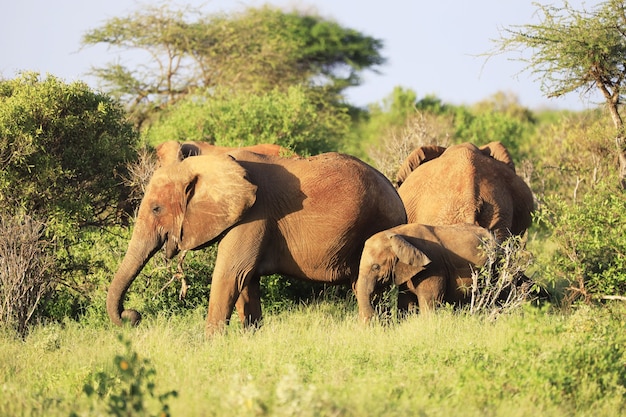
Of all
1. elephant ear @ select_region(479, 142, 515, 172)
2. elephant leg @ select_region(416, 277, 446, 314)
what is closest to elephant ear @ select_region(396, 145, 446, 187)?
elephant ear @ select_region(479, 142, 515, 172)

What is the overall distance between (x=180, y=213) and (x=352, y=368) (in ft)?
10.00

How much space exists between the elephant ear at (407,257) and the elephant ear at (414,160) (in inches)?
156

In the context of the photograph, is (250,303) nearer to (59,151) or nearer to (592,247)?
(59,151)

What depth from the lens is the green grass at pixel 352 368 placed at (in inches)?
257

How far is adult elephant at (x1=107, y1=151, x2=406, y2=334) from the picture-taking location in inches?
395

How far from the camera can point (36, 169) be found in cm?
1179

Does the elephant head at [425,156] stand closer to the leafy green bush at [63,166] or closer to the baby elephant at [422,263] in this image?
the baby elephant at [422,263]

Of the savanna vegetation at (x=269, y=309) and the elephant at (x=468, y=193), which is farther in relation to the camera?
the elephant at (x=468, y=193)

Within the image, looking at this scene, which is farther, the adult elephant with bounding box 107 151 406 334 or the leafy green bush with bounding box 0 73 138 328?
the leafy green bush with bounding box 0 73 138 328

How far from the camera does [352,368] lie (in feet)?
25.9

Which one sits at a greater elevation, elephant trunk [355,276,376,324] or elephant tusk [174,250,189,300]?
elephant trunk [355,276,376,324]

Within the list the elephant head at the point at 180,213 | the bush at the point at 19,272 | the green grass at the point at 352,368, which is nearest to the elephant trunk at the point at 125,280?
the elephant head at the point at 180,213

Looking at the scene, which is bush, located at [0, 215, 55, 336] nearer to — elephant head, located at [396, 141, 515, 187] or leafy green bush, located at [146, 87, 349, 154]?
elephant head, located at [396, 141, 515, 187]

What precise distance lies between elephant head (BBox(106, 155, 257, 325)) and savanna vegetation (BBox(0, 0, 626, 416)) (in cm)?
64
